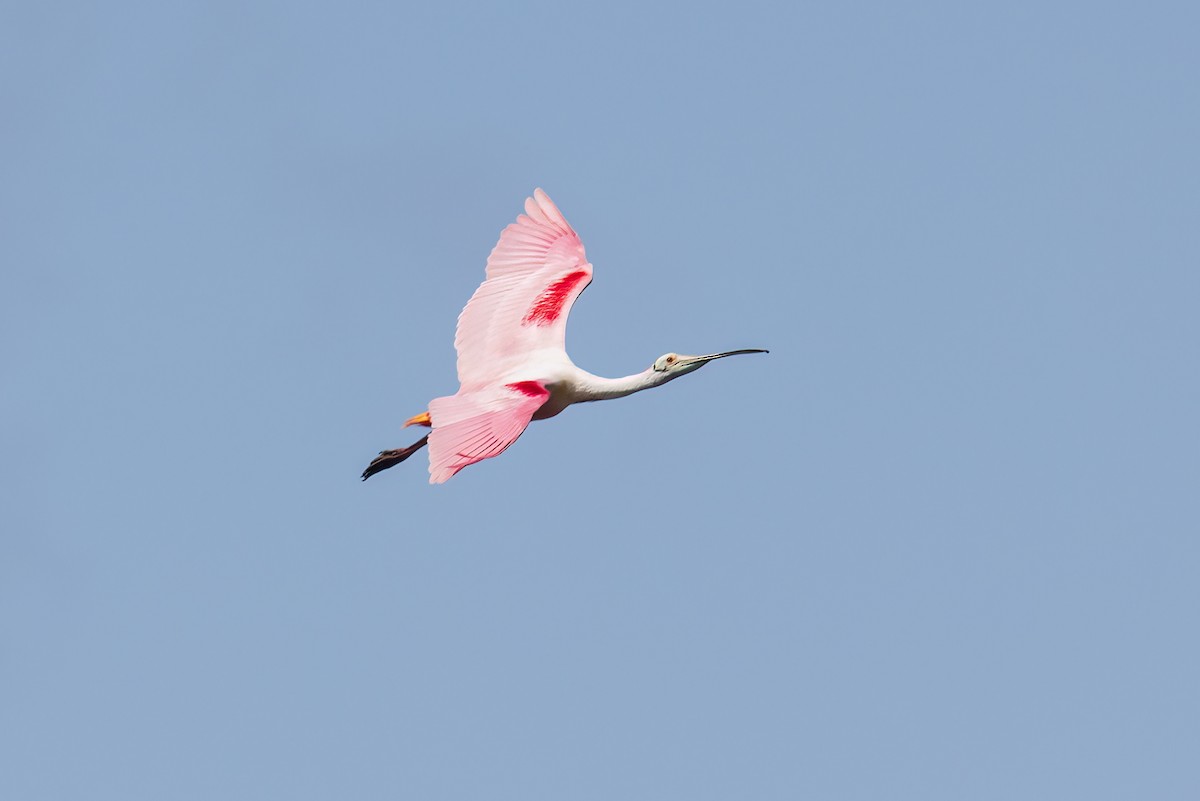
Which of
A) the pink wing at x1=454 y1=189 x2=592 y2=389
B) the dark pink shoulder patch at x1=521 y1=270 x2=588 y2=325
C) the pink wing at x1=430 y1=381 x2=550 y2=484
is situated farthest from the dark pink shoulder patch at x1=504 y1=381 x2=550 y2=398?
the dark pink shoulder patch at x1=521 y1=270 x2=588 y2=325

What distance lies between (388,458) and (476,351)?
2.03 metres

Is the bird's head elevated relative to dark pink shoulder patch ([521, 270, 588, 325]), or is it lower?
lower

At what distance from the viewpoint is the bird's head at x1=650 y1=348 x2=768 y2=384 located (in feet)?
86.8

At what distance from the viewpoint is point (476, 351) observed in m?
26.6

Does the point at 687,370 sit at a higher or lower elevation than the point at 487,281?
lower

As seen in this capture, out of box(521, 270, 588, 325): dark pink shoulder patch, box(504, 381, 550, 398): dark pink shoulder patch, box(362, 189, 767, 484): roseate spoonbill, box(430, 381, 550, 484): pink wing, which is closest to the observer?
box(430, 381, 550, 484): pink wing

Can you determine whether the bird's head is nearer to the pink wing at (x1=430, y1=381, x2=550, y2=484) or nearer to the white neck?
the white neck

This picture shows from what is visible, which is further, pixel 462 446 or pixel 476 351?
pixel 476 351

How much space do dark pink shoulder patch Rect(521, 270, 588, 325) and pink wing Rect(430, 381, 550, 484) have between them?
1.73 metres

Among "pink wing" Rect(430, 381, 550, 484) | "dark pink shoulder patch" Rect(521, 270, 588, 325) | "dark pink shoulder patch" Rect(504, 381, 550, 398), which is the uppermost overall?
"dark pink shoulder patch" Rect(521, 270, 588, 325)

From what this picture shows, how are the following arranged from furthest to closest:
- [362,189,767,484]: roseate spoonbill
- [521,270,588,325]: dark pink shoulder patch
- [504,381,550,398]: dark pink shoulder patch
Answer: [521,270,588,325]: dark pink shoulder patch, [504,381,550,398]: dark pink shoulder patch, [362,189,767,484]: roseate spoonbill

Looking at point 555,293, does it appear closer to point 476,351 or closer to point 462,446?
point 476,351

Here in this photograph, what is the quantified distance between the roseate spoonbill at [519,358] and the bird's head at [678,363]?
11 millimetres

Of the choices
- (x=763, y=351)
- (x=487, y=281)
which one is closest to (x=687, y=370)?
(x=763, y=351)
